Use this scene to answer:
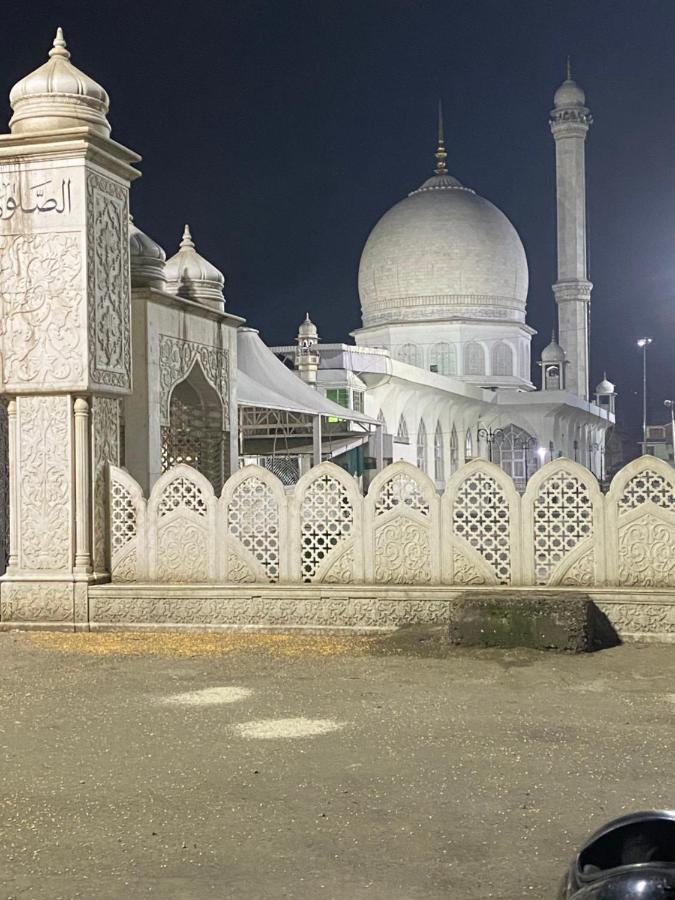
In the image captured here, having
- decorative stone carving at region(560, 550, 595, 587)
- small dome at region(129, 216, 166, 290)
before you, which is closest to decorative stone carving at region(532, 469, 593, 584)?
decorative stone carving at region(560, 550, 595, 587)

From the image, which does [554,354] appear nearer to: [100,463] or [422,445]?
[422,445]

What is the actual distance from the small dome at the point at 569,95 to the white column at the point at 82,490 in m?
53.7

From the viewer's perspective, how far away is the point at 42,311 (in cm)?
930

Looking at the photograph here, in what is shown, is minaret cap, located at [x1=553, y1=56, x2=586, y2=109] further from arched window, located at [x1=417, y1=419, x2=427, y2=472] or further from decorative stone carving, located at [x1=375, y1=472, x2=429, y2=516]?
decorative stone carving, located at [x1=375, y1=472, x2=429, y2=516]

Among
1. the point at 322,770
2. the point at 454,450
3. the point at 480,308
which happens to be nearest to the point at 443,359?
the point at 480,308

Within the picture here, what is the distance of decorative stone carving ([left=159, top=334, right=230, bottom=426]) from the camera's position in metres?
11.7

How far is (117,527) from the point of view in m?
9.52

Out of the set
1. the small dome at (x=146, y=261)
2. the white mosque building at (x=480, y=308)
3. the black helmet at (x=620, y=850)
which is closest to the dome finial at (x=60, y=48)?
the small dome at (x=146, y=261)

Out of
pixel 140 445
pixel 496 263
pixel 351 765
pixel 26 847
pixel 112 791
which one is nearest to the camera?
pixel 26 847

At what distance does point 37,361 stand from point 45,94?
230 centimetres

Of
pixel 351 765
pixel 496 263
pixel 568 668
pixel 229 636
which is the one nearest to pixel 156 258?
pixel 229 636

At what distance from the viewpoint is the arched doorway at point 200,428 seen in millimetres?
13664

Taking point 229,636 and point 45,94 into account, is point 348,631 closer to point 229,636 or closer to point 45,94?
point 229,636

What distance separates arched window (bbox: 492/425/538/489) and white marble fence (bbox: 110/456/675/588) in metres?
42.3
